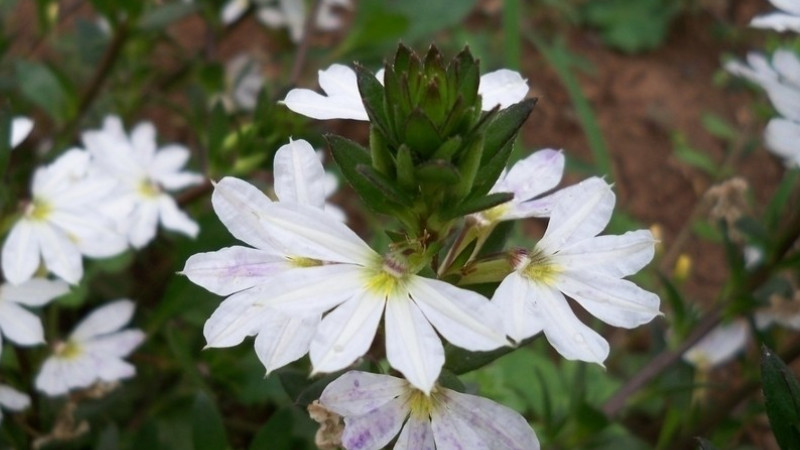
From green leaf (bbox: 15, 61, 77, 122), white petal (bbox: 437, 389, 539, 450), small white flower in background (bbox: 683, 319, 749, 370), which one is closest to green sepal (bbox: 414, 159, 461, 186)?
white petal (bbox: 437, 389, 539, 450)

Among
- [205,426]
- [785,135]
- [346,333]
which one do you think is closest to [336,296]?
[346,333]

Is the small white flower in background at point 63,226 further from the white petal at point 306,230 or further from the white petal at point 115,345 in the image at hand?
the white petal at point 306,230

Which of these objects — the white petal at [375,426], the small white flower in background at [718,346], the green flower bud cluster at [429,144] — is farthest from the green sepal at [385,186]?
the small white flower in background at [718,346]

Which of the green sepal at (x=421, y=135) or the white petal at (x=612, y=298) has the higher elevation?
the green sepal at (x=421, y=135)

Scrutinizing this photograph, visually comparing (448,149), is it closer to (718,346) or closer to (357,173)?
(357,173)

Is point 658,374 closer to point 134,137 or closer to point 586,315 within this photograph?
point 586,315

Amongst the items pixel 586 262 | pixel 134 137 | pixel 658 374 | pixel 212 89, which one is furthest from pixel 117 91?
pixel 586 262

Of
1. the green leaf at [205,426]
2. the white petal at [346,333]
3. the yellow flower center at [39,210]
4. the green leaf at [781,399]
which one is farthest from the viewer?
the yellow flower center at [39,210]
